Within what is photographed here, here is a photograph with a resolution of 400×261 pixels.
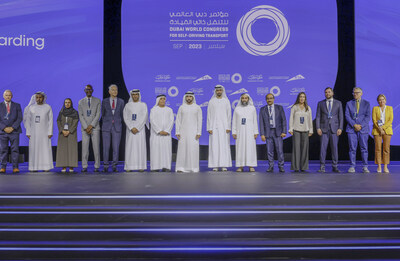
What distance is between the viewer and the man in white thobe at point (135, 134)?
6.04 metres

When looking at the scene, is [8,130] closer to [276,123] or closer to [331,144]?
[276,123]

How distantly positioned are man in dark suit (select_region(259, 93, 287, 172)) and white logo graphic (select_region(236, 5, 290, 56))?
77.4 inches

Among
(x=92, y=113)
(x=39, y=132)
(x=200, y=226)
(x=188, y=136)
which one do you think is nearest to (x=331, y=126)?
(x=188, y=136)

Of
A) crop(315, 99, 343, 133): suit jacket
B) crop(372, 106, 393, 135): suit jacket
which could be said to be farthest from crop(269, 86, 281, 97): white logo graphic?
crop(372, 106, 393, 135): suit jacket

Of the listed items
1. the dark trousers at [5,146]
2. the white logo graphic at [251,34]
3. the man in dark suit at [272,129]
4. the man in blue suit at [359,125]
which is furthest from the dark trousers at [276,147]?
the dark trousers at [5,146]

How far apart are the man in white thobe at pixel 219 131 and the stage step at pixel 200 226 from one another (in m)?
2.68

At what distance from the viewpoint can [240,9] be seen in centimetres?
752

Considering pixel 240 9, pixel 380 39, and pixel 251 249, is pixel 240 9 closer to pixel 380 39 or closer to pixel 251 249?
pixel 380 39

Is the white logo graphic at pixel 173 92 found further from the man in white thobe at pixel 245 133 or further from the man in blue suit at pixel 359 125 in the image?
the man in blue suit at pixel 359 125

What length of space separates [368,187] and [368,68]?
465 cm

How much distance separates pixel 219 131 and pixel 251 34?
8.66 ft

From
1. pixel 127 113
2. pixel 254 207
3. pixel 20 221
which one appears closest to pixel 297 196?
pixel 254 207

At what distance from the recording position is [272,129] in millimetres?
5961

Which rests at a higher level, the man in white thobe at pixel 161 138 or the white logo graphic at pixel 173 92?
the white logo graphic at pixel 173 92
